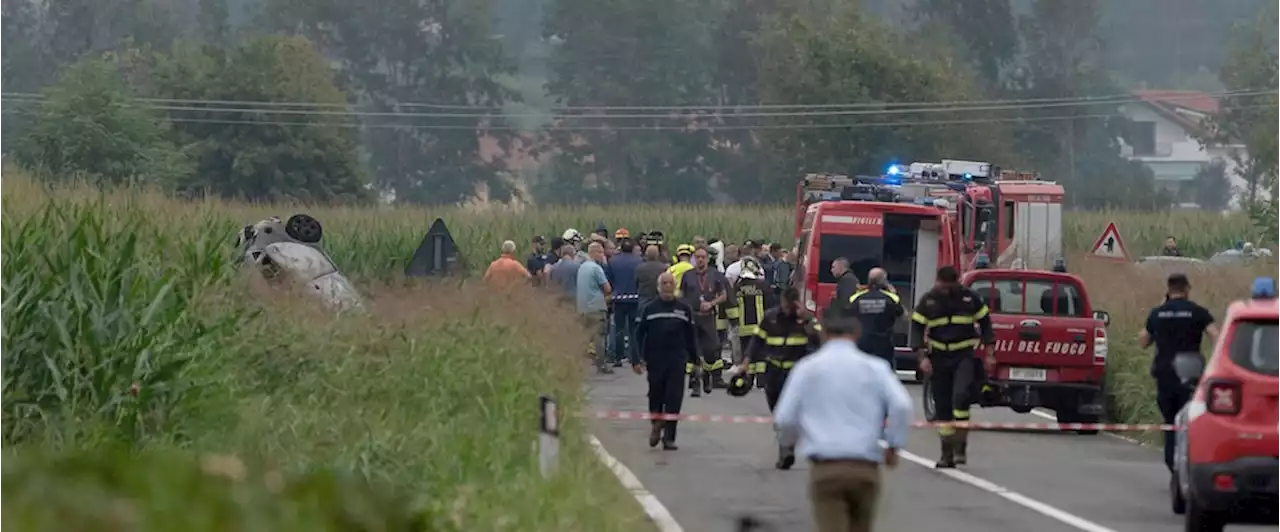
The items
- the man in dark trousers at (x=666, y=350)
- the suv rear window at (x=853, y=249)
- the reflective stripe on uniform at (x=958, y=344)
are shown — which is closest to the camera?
the reflective stripe on uniform at (x=958, y=344)

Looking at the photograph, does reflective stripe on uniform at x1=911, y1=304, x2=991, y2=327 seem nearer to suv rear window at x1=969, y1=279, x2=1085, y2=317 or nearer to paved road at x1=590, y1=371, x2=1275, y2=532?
paved road at x1=590, y1=371, x2=1275, y2=532

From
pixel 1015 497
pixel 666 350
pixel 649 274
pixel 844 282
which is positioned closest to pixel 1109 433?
pixel 844 282

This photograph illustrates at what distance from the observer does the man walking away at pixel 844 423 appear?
A: 9828mm

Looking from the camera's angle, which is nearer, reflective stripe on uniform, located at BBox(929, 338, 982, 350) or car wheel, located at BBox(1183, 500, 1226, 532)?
car wheel, located at BBox(1183, 500, 1226, 532)

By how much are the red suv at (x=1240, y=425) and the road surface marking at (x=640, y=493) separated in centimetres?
295

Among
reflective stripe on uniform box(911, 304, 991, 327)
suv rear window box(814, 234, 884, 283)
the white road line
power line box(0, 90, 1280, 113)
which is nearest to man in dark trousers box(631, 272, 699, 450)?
the white road line

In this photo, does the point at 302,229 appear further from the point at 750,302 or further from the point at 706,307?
the point at 750,302

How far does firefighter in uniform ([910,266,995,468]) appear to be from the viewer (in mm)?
17391

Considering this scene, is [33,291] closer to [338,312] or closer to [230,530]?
[338,312]

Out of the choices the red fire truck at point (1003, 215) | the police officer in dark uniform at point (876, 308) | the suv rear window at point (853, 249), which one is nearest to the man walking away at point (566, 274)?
the suv rear window at point (853, 249)

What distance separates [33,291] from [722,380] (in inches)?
586

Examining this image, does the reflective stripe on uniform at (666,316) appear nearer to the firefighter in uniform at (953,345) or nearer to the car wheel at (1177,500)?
the firefighter in uniform at (953,345)

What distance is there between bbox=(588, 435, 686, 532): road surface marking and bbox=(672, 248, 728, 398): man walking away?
24.7 feet

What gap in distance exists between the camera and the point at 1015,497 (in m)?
15.4
